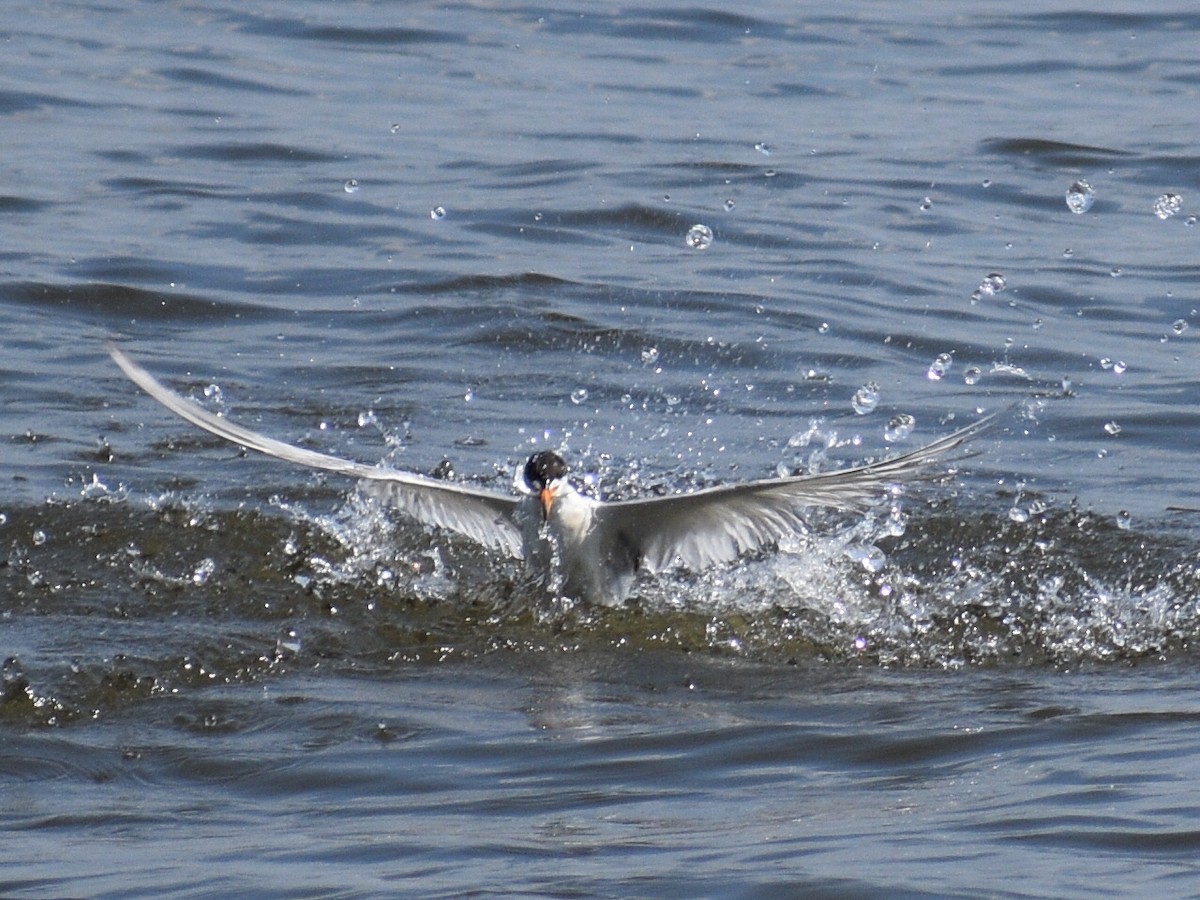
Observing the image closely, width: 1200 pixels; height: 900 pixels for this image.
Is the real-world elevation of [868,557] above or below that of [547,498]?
below

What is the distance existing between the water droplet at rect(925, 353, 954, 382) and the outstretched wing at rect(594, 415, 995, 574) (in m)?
3.38

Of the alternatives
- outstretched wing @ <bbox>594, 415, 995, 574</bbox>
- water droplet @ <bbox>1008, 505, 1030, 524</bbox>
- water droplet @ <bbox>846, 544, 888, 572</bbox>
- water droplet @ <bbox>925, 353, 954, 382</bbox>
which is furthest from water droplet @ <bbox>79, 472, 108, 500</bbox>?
water droplet @ <bbox>925, 353, 954, 382</bbox>

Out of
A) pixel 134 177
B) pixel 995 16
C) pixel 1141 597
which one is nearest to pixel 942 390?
pixel 1141 597

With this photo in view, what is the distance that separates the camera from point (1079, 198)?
45.9 feet

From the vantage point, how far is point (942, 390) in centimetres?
1068

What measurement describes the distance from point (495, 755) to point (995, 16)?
16399 millimetres

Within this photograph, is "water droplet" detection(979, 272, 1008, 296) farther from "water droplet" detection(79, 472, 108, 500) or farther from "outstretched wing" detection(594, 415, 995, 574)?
"water droplet" detection(79, 472, 108, 500)

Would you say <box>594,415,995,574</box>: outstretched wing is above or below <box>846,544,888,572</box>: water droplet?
above

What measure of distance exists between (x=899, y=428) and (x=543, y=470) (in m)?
2.66

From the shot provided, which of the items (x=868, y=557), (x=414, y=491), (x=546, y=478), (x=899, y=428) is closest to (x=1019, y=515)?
(x=868, y=557)

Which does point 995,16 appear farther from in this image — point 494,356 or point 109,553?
point 109,553

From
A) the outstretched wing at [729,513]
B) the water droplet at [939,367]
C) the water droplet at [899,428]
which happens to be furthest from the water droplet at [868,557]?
the water droplet at [939,367]

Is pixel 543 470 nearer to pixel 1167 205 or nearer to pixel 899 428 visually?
pixel 899 428

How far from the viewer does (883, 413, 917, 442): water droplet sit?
980 centimetres
